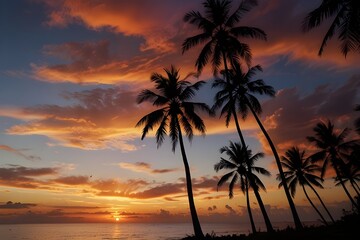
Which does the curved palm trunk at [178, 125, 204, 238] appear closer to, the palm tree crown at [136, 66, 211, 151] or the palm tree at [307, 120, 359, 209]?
the palm tree crown at [136, 66, 211, 151]

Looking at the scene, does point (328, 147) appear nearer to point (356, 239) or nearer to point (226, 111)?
point (226, 111)

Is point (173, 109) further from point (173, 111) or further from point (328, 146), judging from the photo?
point (328, 146)

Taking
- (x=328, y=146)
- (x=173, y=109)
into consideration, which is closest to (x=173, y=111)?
(x=173, y=109)

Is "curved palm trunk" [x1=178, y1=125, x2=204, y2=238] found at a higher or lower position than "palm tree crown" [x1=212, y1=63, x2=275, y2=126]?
lower

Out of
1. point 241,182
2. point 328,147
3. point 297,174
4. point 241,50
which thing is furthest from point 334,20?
point 297,174

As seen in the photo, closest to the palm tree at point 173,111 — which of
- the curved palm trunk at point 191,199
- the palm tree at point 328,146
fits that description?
the curved palm trunk at point 191,199

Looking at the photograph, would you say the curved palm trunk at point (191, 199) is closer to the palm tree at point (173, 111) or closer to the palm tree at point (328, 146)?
the palm tree at point (173, 111)

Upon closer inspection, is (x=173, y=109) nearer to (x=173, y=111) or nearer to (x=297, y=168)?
(x=173, y=111)

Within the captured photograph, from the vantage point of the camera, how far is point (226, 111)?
2548cm

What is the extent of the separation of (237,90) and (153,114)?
7722 millimetres

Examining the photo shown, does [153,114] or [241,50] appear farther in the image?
[153,114]

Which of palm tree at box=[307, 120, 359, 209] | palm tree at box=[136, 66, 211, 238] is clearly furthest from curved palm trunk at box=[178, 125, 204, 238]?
palm tree at box=[307, 120, 359, 209]

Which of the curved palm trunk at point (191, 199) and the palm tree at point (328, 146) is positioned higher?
the palm tree at point (328, 146)

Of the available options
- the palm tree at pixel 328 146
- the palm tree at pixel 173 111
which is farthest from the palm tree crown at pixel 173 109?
the palm tree at pixel 328 146
